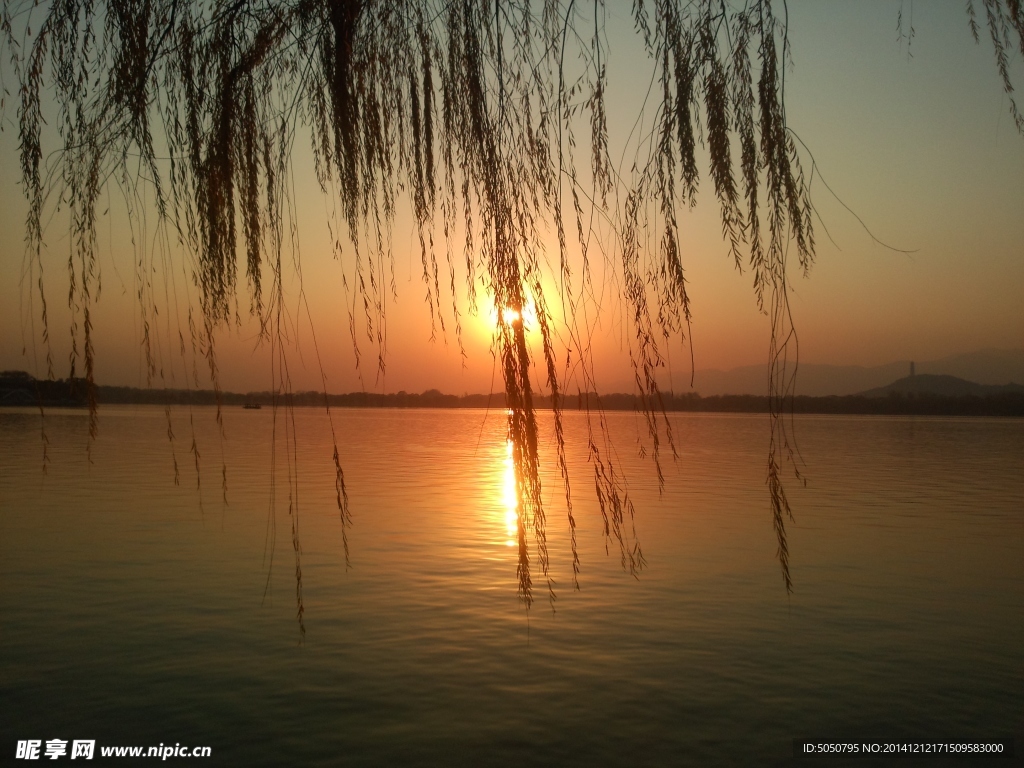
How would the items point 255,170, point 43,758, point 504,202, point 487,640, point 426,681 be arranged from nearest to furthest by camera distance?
point 504,202, point 255,170, point 43,758, point 426,681, point 487,640

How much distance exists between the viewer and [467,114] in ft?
8.50

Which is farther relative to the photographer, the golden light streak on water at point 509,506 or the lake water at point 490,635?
the golden light streak on water at point 509,506

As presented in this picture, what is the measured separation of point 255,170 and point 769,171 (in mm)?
1596

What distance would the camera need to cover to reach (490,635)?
21.1 ft

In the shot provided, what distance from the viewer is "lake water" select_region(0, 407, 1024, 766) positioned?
15.1 ft

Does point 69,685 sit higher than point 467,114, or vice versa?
point 467,114

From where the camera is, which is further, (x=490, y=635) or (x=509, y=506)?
(x=509, y=506)

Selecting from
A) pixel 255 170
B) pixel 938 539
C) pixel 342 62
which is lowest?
pixel 938 539

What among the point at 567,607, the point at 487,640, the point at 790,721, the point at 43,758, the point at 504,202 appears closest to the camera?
the point at 504,202

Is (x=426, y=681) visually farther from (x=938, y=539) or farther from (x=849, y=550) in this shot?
(x=938, y=539)

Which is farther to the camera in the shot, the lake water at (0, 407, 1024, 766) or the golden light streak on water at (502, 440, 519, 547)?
the golden light streak on water at (502, 440, 519, 547)

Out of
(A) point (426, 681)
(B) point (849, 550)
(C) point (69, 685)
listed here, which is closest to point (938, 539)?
(B) point (849, 550)

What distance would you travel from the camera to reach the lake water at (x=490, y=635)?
4.59 m

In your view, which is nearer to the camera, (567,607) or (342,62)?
(342,62)
